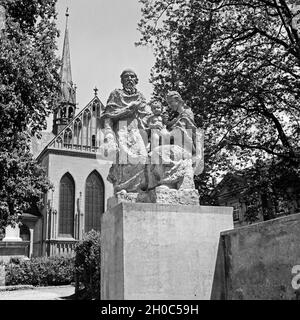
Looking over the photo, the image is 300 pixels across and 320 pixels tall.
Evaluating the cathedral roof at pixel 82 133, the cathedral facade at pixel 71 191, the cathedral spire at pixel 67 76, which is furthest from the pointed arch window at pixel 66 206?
the cathedral spire at pixel 67 76

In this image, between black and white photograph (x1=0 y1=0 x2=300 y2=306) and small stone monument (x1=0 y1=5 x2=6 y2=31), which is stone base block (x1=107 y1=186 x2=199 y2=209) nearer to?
black and white photograph (x1=0 y1=0 x2=300 y2=306)

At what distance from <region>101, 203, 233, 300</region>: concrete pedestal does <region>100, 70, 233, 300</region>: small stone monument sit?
12 mm

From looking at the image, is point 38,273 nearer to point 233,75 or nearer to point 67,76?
point 233,75

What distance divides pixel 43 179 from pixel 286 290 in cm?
1414

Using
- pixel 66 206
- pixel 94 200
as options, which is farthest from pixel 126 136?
pixel 94 200

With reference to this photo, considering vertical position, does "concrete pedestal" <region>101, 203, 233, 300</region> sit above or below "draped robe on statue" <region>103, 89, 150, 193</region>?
below

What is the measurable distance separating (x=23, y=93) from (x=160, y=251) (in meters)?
11.6

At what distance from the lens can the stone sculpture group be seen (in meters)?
5.97

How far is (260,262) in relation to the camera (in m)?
5.00

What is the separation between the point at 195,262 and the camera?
5.53m

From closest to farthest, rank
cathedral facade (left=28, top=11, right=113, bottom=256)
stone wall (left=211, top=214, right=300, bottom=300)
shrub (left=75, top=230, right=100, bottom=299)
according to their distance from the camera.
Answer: stone wall (left=211, top=214, right=300, bottom=300)
shrub (left=75, top=230, right=100, bottom=299)
cathedral facade (left=28, top=11, right=113, bottom=256)

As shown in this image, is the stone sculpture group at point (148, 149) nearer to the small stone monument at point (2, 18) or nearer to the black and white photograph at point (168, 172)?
the black and white photograph at point (168, 172)

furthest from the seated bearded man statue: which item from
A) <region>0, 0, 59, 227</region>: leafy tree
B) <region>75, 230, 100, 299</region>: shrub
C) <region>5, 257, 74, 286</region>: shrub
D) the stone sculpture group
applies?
<region>5, 257, 74, 286</region>: shrub

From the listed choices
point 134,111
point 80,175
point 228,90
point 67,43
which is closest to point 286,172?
point 228,90
